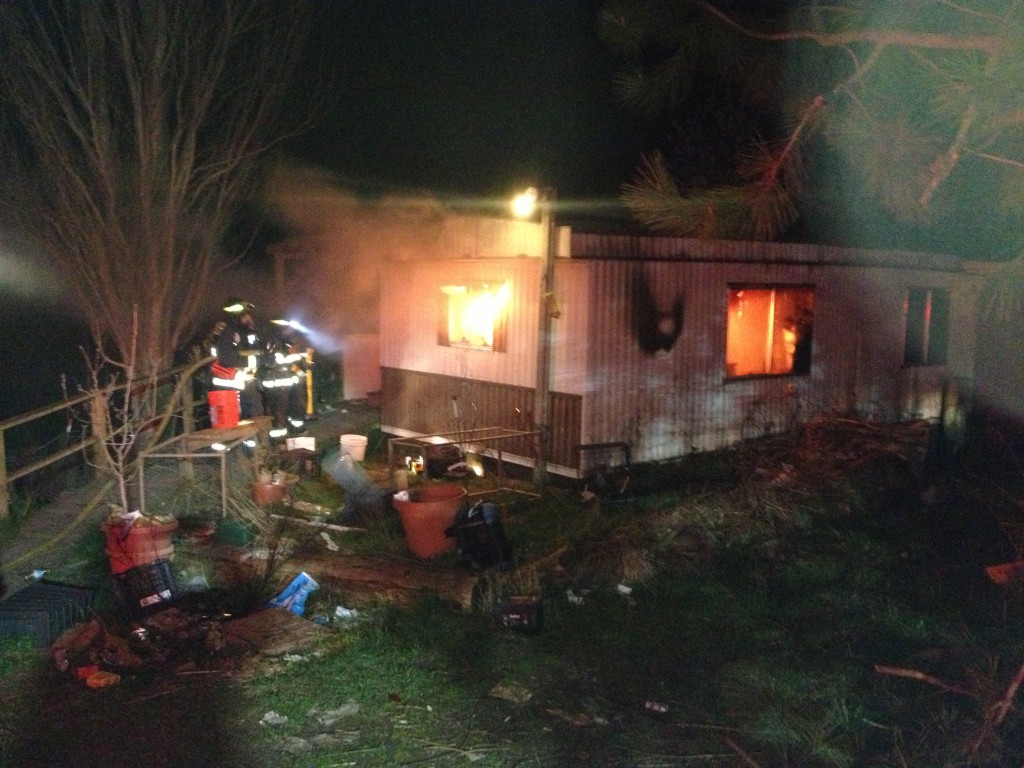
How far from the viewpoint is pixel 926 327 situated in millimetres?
14305

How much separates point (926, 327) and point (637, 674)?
419 inches

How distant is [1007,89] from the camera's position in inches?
114

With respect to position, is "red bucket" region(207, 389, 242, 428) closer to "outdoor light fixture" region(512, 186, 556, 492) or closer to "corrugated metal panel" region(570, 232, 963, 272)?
"outdoor light fixture" region(512, 186, 556, 492)

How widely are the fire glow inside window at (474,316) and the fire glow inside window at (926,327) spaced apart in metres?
6.85

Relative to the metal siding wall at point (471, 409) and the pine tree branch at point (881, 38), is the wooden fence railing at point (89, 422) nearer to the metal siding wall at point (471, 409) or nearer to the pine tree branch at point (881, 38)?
the metal siding wall at point (471, 409)

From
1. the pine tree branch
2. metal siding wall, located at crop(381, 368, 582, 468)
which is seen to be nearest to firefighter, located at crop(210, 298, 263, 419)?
metal siding wall, located at crop(381, 368, 582, 468)

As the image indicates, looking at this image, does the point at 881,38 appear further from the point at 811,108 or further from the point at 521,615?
the point at 521,615

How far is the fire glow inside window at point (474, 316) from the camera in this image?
431 inches

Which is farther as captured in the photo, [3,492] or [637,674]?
[3,492]

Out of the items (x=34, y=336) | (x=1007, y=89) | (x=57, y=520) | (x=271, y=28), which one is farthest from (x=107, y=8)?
(x=1007, y=89)

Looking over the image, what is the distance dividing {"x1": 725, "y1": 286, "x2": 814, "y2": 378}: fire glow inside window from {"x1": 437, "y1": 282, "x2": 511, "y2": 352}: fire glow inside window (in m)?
3.00

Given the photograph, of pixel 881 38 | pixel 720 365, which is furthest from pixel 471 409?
pixel 881 38

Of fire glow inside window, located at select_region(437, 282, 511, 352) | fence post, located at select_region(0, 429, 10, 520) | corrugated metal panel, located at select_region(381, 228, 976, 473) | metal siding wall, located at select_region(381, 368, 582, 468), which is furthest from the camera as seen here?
fire glow inside window, located at select_region(437, 282, 511, 352)

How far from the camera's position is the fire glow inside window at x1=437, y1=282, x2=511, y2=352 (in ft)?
35.9
